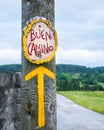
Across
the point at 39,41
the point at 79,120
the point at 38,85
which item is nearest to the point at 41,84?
the point at 38,85

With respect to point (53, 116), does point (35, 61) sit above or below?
above

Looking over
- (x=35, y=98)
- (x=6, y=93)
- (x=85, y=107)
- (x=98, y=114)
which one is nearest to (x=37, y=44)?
(x=35, y=98)

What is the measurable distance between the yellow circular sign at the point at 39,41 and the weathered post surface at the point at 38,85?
0.02 m

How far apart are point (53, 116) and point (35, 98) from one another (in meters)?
0.20

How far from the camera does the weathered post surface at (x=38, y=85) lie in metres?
3.95

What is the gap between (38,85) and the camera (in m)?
3.96

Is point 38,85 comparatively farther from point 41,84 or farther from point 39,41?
point 39,41

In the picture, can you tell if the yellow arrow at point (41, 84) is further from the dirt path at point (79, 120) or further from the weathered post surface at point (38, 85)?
the dirt path at point (79, 120)

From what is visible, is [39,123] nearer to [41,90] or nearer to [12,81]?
[41,90]

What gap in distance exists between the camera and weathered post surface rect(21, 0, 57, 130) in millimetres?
3951

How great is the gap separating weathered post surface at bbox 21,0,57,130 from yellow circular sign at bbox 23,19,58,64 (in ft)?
0.06

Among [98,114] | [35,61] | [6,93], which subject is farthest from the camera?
[98,114]

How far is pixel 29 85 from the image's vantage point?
13.0 ft

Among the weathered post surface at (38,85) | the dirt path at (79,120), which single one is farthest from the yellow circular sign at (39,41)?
the dirt path at (79,120)
